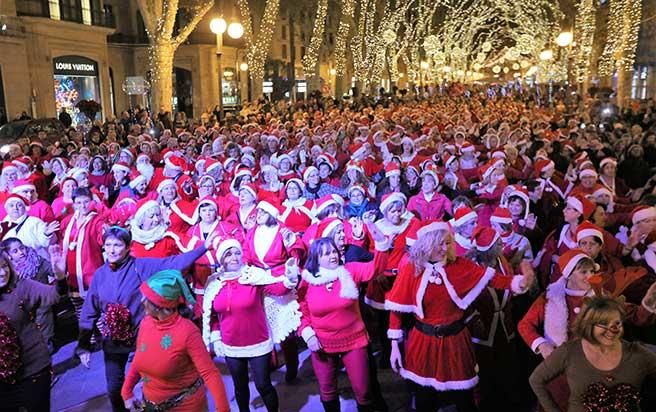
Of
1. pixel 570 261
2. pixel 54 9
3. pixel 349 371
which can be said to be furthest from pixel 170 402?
pixel 54 9

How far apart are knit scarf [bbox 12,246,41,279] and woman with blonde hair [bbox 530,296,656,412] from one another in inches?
187

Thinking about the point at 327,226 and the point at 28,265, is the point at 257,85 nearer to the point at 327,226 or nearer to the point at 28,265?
the point at 28,265

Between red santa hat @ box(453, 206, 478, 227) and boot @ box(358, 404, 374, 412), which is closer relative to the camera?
boot @ box(358, 404, 374, 412)

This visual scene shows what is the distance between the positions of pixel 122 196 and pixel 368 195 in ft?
11.3

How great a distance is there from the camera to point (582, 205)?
6156mm

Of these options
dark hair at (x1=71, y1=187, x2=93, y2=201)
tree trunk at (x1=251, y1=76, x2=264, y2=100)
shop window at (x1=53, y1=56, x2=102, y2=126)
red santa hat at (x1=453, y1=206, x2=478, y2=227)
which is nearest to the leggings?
red santa hat at (x1=453, y1=206, x2=478, y2=227)

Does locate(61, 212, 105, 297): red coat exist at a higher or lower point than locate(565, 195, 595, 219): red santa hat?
lower

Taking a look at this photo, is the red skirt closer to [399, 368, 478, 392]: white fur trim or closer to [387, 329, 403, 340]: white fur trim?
[399, 368, 478, 392]: white fur trim

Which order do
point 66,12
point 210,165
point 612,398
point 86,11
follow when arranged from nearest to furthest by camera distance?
point 612,398
point 210,165
point 66,12
point 86,11

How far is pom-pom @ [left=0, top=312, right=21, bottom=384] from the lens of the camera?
4086 mm

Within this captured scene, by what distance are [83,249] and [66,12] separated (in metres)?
31.6

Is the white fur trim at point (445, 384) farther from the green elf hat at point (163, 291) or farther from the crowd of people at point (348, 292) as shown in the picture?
the green elf hat at point (163, 291)

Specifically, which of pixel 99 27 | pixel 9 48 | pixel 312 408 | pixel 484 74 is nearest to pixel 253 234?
pixel 312 408

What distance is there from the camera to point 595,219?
6.44m
